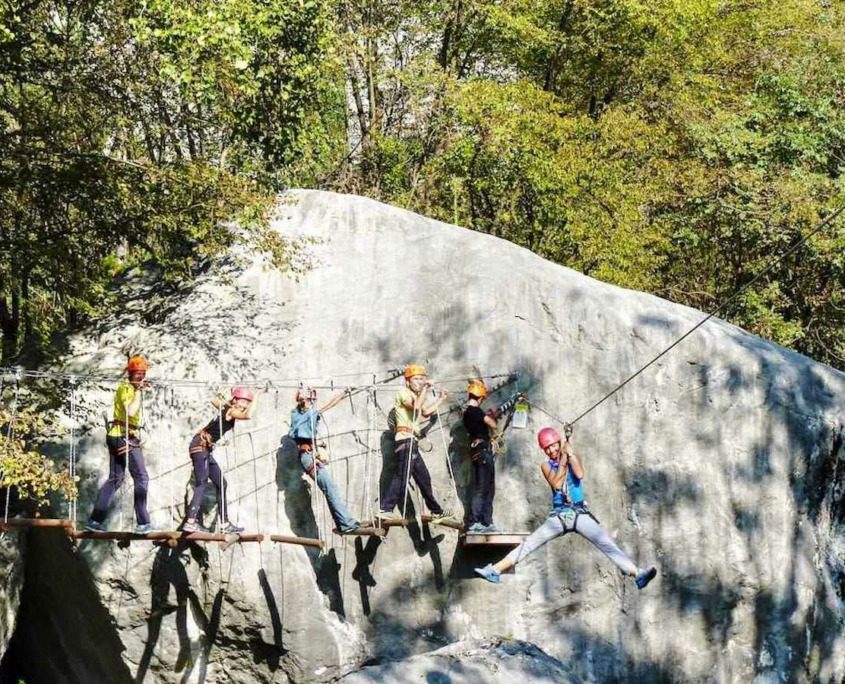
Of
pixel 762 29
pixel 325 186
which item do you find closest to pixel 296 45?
pixel 325 186

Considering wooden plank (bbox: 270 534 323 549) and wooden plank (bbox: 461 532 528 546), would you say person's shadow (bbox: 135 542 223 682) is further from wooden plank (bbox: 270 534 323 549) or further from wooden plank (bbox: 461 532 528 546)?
wooden plank (bbox: 461 532 528 546)

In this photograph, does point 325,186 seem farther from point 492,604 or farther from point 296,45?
point 492,604

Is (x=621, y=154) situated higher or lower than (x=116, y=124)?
higher

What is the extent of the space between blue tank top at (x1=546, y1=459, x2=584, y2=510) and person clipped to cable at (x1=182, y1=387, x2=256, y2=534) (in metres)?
2.58

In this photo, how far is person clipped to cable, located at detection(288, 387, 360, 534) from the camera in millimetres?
9320

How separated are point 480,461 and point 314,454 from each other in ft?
4.62

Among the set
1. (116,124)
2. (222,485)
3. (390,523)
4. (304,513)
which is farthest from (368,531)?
(116,124)

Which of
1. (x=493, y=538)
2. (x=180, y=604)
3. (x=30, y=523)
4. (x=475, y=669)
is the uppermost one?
(x=30, y=523)

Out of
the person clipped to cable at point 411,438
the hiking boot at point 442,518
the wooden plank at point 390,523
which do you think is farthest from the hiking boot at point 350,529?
the hiking boot at point 442,518

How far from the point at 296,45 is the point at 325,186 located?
19.0ft

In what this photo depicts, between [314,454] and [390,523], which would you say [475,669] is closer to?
[390,523]

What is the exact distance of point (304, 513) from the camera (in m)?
10.1

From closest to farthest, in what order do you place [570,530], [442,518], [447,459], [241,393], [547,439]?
1. [570,530]
2. [547,439]
3. [241,393]
4. [442,518]
5. [447,459]

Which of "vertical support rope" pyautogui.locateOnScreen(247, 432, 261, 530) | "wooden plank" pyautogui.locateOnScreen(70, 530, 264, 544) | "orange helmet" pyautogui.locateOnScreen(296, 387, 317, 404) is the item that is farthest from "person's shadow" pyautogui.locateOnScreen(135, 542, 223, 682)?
"orange helmet" pyautogui.locateOnScreen(296, 387, 317, 404)
